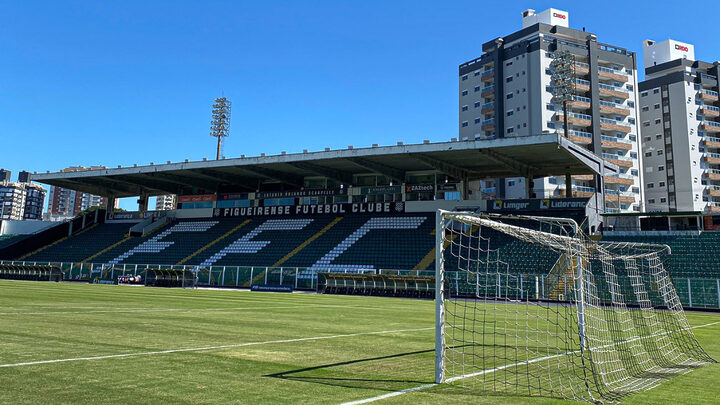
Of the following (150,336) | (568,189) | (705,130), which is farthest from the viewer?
(705,130)

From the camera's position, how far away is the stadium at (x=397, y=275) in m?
6.34

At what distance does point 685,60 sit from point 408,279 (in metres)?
76.9

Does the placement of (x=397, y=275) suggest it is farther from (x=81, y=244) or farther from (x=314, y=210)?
(x=81, y=244)

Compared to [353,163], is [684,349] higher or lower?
lower

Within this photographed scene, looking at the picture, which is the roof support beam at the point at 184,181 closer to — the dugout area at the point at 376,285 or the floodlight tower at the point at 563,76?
the dugout area at the point at 376,285

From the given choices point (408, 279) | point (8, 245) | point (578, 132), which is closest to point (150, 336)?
point (408, 279)

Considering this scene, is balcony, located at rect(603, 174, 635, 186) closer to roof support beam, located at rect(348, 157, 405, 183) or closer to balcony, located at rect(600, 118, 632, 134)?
balcony, located at rect(600, 118, 632, 134)

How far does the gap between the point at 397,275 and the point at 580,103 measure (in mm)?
53163

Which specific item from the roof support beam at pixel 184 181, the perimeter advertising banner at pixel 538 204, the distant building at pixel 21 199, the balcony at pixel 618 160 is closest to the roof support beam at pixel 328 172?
the roof support beam at pixel 184 181

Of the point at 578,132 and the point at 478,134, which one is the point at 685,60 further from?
the point at 478,134

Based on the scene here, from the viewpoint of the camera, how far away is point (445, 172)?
44.4m

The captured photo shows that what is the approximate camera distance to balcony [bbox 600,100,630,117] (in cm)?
7481

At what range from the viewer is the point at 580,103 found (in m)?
72.3

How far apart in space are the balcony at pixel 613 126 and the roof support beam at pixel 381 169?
1660 inches
